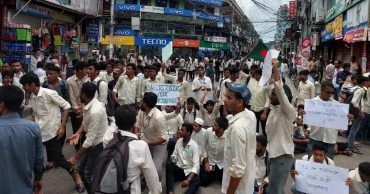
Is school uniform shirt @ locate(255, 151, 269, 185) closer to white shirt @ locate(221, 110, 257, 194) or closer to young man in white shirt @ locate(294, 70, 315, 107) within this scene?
white shirt @ locate(221, 110, 257, 194)

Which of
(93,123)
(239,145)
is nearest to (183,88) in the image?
(93,123)

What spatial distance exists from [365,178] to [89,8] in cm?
1611

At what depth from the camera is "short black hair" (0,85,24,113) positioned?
307 centimetres

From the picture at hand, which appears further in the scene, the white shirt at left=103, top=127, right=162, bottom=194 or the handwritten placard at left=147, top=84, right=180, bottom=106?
the handwritten placard at left=147, top=84, right=180, bottom=106

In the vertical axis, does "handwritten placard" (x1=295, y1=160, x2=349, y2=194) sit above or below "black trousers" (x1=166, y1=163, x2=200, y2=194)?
above

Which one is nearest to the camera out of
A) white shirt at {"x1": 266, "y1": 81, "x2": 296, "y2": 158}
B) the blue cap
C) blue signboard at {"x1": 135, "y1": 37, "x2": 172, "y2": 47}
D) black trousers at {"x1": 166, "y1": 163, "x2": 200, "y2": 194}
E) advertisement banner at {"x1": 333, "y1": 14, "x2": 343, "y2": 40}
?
the blue cap

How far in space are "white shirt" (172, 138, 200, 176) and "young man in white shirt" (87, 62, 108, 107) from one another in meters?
1.57

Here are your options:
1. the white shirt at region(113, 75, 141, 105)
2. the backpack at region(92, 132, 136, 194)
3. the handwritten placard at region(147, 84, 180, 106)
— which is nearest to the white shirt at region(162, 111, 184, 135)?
the handwritten placard at region(147, 84, 180, 106)

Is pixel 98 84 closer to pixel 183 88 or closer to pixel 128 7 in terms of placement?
pixel 183 88

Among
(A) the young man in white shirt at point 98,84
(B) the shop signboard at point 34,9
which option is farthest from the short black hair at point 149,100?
(B) the shop signboard at point 34,9

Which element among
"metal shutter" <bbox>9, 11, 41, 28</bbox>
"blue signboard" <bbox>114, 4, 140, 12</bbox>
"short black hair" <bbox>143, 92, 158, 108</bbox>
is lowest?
"short black hair" <bbox>143, 92, 158, 108</bbox>

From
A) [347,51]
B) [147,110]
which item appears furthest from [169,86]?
[347,51]

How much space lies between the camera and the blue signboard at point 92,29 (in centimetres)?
1964

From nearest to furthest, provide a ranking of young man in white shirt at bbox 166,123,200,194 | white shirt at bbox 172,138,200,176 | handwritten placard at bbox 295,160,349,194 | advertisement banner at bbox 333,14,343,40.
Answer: handwritten placard at bbox 295,160,349,194 < young man in white shirt at bbox 166,123,200,194 < white shirt at bbox 172,138,200,176 < advertisement banner at bbox 333,14,343,40
